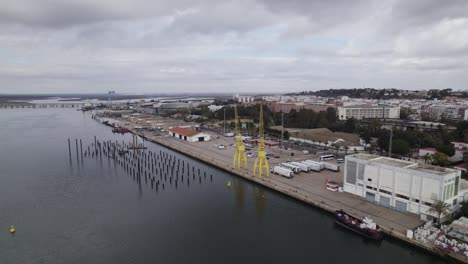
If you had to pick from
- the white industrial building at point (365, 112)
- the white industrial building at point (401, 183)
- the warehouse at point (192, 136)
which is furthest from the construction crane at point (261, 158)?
the white industrial building at point (365, 112)

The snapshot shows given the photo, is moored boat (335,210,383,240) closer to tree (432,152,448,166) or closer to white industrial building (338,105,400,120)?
tree (432,152,448,166)

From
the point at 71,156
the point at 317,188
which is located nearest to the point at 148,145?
the point at 71,156

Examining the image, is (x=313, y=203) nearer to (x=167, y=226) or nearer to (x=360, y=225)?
(x=360, y=225)

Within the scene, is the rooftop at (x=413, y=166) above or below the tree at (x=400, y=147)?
above

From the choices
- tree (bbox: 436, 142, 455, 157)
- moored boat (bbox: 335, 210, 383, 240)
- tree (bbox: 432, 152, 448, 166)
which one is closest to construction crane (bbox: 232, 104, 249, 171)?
moored boat (bbox: 335, 210, 383, 240)

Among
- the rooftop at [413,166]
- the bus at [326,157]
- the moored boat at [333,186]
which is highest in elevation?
the rooftop at [413,166]

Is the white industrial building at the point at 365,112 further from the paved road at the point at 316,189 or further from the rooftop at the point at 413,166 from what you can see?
the rooftop at the point at 413,166
